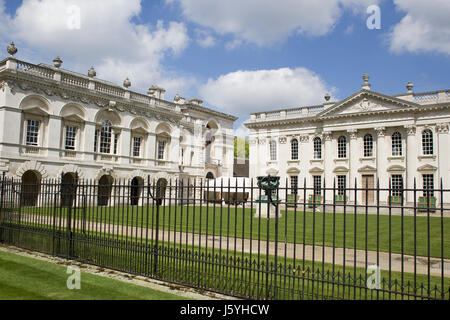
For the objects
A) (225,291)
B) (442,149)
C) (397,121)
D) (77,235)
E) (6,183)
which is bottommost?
(225,291)

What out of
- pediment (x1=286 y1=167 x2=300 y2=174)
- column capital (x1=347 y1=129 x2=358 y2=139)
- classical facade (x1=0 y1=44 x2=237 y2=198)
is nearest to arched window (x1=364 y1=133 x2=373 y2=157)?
column capital (x1=347 y1=129 x2=358 y2=139)

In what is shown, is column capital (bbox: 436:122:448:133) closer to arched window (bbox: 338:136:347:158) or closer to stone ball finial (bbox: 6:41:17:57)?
arched window (bbox: 338:136:347:158)

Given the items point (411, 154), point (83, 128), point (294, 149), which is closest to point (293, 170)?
point (294, 149)

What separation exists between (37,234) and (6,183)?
2232 mm

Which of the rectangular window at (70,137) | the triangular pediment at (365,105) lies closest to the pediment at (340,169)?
the triangular pediment at (365,105)

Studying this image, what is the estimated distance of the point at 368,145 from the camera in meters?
37.9

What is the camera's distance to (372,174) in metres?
37.3

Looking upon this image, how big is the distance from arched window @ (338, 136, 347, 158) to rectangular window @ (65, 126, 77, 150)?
27.4m

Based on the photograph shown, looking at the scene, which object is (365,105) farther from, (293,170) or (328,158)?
(293,170)

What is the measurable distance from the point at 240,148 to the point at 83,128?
181ft

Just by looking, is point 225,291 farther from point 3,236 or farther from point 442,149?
point 442,149

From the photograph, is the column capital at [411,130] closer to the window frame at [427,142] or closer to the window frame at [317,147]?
the window frame at [427,142]

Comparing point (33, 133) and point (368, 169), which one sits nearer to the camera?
point (33, 133)
